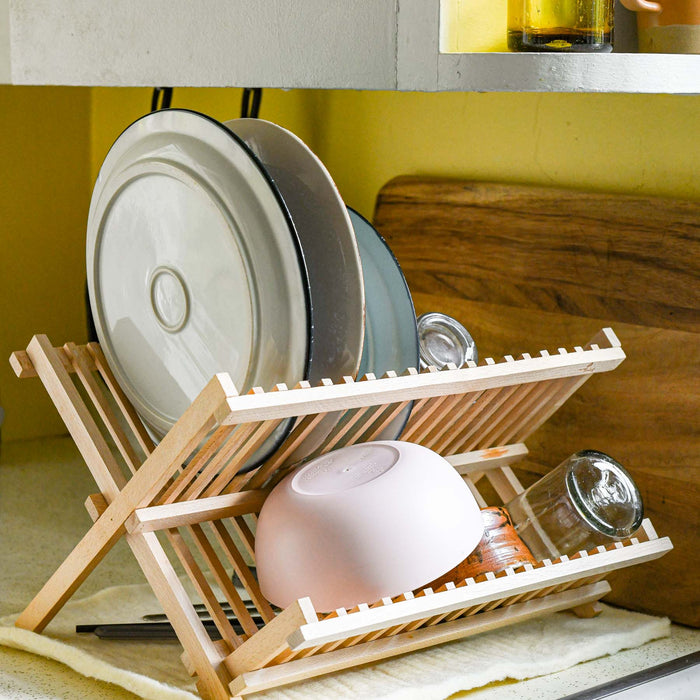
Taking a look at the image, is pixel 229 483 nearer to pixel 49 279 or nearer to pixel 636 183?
pixel 636 183

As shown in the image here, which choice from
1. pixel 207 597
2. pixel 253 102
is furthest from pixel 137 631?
pixel 253 102

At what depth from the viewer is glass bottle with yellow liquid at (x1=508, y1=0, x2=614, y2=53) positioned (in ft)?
2.65

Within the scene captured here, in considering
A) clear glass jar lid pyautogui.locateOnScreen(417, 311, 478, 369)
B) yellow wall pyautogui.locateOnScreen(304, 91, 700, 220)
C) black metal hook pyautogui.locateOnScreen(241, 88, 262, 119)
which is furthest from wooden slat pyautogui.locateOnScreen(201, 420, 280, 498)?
black metal hook pyautogui.locateOnScreen(241, 88, 262, 119)

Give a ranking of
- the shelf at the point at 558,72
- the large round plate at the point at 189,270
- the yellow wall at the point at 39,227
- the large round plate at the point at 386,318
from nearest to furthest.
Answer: the shelf at the point at 558,72 < the large round plate at the point at 189,270 < the large round plate at the point at 386,318 < the yellow wall at the point at 39,227

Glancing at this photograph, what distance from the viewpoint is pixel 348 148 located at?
142 centimetres

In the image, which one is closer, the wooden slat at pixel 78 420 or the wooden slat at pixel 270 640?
the wooden slat at pixel 270 640

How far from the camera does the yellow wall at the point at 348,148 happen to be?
1.10 meters

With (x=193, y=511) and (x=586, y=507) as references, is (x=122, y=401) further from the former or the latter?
(x=586, y=507)

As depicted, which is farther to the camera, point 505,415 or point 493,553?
point 505,415

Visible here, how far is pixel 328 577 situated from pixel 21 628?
14.1 inches

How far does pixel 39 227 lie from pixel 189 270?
2.91 feet

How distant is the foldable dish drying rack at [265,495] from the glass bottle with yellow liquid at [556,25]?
0.84ft

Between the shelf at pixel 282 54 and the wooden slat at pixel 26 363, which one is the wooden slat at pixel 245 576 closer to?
the wooden slat at pixel 26 363

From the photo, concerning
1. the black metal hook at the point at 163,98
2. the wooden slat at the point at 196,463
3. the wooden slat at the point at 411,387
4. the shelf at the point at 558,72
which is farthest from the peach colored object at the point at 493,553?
the black metal hook at the point at 163,98
